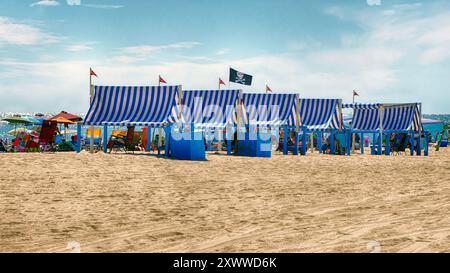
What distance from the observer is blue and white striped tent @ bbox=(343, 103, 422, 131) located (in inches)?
876

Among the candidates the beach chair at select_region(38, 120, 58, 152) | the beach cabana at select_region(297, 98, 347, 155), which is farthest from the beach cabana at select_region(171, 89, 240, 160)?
the beach cabana at select_region(297, 98, 347, 155)

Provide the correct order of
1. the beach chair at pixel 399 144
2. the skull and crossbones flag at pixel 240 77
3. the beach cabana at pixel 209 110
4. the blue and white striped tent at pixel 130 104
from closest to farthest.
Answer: the blue and white striped tent at pixel 130 104, the beach cabana at pixel 209 110, the beach chair at pixel 399 144, the skull and crossbones flag at pixel 240 77

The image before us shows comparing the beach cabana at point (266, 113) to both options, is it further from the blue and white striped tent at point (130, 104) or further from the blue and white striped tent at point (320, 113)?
the blue and white striped tent at point (130, 104)

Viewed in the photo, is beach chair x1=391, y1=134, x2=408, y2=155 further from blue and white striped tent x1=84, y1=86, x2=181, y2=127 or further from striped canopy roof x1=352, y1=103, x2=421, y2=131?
blue and white striped tent x1=84, y1=86, x2=181, y2=127

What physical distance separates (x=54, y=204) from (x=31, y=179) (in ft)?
7.18

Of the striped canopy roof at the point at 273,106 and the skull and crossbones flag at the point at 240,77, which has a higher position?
the skull and crossbones flag at the point at 240,77

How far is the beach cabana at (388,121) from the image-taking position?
2212 cm

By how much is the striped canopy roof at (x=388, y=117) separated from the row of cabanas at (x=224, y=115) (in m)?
0.04

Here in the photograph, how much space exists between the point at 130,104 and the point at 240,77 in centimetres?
847

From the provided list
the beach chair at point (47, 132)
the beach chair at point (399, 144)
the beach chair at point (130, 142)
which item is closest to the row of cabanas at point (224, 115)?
the beach chair at point (399, 144)

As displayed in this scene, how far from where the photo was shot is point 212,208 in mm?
7238

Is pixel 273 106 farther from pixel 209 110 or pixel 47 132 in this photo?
pixel 47 132

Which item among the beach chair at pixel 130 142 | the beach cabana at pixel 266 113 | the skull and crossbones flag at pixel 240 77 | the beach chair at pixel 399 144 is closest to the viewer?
the beach chair at pixel 130 142
